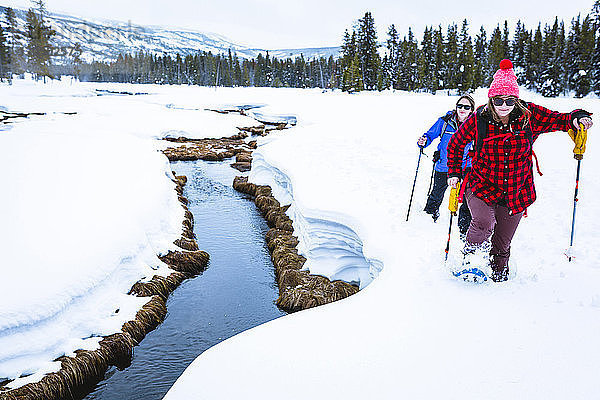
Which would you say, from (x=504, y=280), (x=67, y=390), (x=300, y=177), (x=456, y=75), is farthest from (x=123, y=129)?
(x=456, y=75)

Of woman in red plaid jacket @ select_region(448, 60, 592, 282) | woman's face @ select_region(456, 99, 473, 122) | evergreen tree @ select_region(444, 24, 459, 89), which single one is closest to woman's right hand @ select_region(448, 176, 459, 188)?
woman in red plaid jacket @ select_region(448, 60, 592, 282)

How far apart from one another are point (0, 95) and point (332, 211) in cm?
4994

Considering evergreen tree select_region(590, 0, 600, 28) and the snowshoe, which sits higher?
evergreen tree select_region(590, 0, 600, 28)

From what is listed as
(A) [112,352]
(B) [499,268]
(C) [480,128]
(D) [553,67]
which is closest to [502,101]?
(C) [480,128]

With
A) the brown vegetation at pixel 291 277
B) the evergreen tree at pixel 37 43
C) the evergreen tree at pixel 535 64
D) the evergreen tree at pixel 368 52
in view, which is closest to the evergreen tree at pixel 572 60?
the evergreen tree at pixel 535 64

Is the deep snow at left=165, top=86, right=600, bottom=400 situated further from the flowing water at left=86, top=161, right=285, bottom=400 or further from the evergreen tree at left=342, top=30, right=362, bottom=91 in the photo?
the evergreen tree at left=342, top=30, right=362, bottom=91

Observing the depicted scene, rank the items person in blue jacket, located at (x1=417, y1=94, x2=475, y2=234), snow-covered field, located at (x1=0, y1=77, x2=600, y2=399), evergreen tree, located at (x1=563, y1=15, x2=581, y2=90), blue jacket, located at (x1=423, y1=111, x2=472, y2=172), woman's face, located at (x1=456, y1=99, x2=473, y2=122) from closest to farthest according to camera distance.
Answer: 1. snow-covered field, located at (x1=0, y1=77, x2=600, y2=399)
2. person in blue jacket, located at (x1=417, y1=94, x2=475, y2=234)
3. woman's face, located at (x1=456, y1=99, x2=473, y2=122)
4. blue jacket, located at (x1=423, y1=111, x2=472, y2=172)
5. evergreen tree, located at (x1=563, y1=15, x2=581, y2=90)

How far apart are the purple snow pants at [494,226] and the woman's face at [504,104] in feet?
2.88

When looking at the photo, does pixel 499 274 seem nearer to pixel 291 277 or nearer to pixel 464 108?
pixel 464 108

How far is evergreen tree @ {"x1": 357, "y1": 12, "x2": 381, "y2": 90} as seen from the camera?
158 feet

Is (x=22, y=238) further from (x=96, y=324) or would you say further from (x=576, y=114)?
(x=576, y=114)

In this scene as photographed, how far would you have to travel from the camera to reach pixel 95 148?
1412 cm

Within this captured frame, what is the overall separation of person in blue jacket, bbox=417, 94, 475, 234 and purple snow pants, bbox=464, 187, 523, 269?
4.32 feet

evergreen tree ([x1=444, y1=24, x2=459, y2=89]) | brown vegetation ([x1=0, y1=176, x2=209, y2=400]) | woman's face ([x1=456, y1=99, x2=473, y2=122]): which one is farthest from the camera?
evergreen tree ([x1=444, y1=24, x2=459, y2=89])
